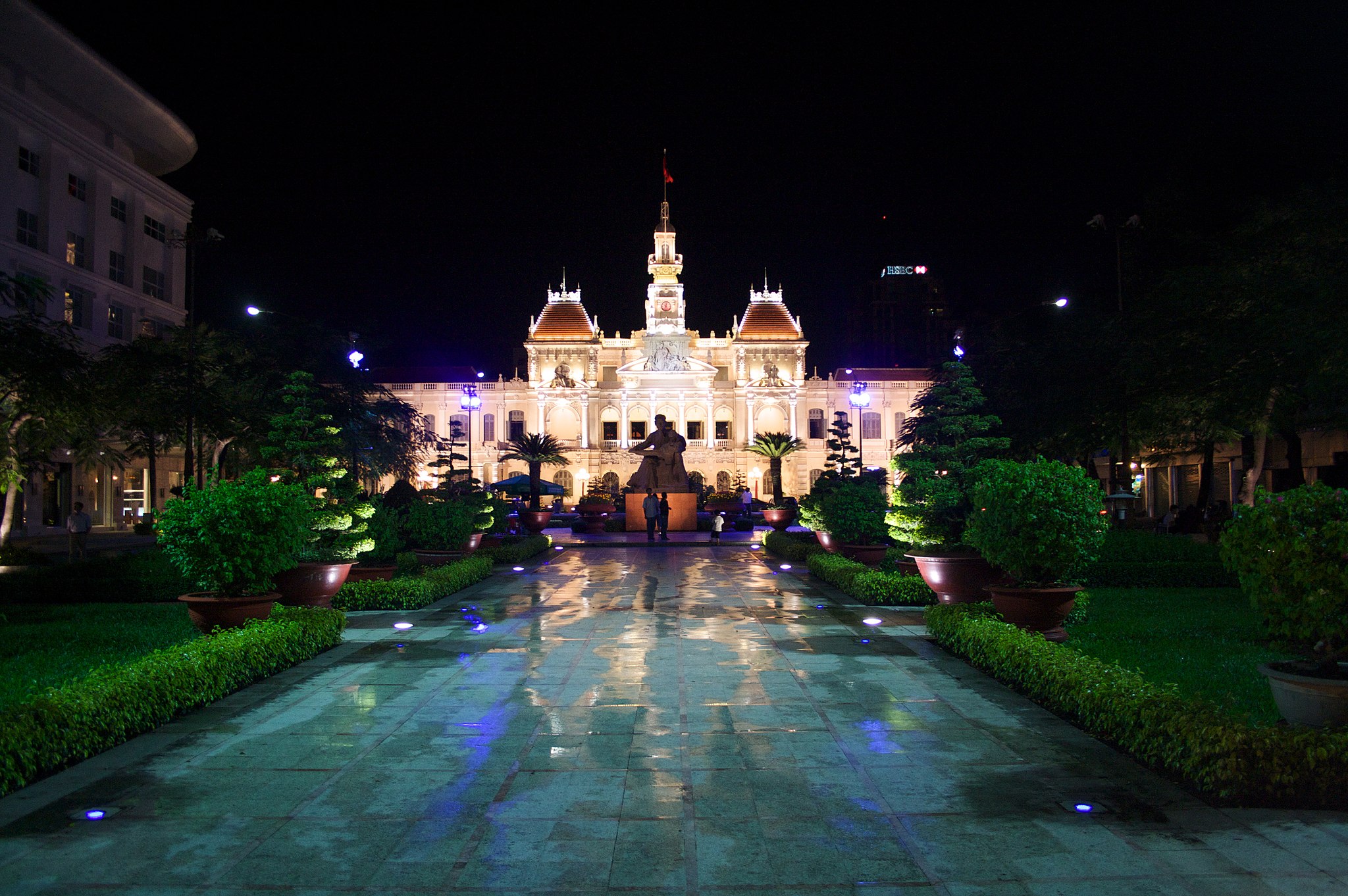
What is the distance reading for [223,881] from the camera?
4211 millimetres

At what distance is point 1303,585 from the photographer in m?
5.82

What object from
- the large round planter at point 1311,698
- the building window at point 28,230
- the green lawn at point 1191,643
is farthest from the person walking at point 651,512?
the building window at point 28,230

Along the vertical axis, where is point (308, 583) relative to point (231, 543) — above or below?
below

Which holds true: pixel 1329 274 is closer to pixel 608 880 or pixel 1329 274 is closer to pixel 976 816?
pixel 976 816

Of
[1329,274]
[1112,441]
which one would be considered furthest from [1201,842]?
[1112,441]

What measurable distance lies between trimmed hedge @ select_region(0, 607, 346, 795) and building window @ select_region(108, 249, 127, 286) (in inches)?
1472

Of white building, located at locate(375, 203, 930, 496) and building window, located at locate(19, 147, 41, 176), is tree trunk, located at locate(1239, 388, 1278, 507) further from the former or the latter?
white building, located at locate(375, 203, 930, 496)

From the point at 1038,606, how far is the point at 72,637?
1112cm

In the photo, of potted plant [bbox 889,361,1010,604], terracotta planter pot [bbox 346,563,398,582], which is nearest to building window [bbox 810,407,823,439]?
potted plant [bbox 889,361,1010,604]

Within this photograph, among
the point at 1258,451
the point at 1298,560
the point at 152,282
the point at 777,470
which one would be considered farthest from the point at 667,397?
the point at 1298,560

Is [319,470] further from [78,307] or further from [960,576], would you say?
[78,307]

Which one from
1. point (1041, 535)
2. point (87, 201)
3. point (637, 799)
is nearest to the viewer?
point (637, 799)

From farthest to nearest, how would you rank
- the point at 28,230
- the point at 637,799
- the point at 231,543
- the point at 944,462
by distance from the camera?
1. the point at 28,230
2. the point at 944,462
3. the point at 231,543
4. the point at 637,799

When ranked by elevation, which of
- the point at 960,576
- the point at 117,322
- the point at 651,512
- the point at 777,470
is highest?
the point at 117,322
